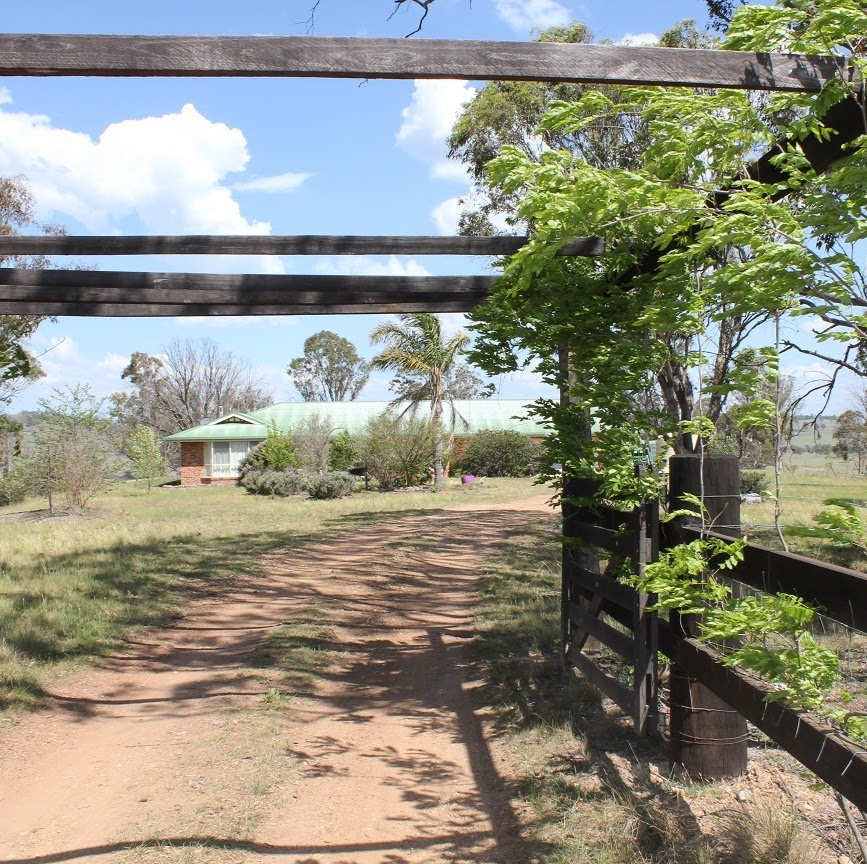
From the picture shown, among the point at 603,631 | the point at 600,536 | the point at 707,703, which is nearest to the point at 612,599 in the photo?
the point at 603,631

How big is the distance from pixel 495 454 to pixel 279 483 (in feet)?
42.8

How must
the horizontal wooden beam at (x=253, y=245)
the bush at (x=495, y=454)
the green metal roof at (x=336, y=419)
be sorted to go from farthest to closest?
the green metal roof at (x=336, y=419) < the bush at (x=495, y=454) < the horizontal wooden beam at (x=253, y=245)

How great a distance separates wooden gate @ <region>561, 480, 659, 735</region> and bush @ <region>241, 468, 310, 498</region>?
1093 inches

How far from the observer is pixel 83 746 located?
18.4 ft

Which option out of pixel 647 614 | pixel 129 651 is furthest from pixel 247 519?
pixel 647 614

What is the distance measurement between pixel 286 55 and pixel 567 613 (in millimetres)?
4510

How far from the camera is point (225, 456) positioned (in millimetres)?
47688

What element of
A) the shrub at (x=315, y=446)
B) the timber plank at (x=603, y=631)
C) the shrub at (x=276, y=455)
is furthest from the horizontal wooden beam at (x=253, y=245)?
the shrub at (x=276, y=455)

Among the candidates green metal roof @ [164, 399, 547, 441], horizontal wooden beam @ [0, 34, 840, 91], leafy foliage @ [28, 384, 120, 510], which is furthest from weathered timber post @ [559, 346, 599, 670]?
green metal roof @ [164, 399, 547, 441]

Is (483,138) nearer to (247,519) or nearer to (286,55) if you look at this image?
(247,519)

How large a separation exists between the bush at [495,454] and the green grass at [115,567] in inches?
610

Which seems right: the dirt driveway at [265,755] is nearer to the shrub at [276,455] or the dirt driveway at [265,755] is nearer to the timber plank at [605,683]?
the timber plank at [605,683]

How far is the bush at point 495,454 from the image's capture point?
42.9 metres

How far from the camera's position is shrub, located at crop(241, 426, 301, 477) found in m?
39.4
